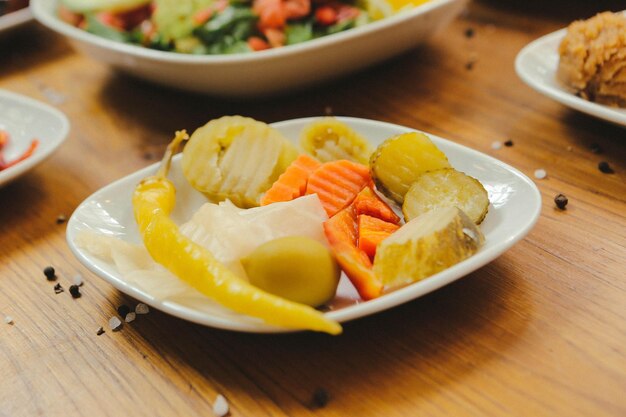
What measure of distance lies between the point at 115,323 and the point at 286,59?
770mm

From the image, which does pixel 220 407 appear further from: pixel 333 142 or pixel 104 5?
pixel 104 5

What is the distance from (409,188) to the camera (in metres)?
1.10

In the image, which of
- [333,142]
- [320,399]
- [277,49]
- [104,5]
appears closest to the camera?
[320,399]

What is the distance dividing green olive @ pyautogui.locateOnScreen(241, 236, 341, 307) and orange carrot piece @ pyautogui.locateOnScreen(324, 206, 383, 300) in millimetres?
22

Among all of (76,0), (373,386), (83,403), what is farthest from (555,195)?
(76,0)

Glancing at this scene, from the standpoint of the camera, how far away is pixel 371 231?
1035 mm

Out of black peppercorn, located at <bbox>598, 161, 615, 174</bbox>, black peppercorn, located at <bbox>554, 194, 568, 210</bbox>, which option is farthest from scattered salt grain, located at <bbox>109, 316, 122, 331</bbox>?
black peppercorn, located at <bbox>598, 161, 615, 174</bbox>

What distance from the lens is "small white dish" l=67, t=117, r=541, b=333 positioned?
0.89 meters

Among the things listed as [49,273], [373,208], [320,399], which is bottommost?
[49,273]

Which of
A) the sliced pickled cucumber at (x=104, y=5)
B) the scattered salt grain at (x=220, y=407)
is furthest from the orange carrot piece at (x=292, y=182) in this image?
the sliced pickled cucumber at (x=104, y=5)

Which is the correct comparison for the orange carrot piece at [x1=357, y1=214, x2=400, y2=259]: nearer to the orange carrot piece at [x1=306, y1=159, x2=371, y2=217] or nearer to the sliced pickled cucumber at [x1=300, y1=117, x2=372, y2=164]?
the orange carrot piece at [x1=306, y1=159, x2=371, y2=217]

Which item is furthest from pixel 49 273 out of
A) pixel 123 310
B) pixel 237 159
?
pixel 237 159

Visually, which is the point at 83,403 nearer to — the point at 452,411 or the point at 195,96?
the point at 452,411

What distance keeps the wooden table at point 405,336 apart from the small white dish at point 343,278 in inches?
3.7
